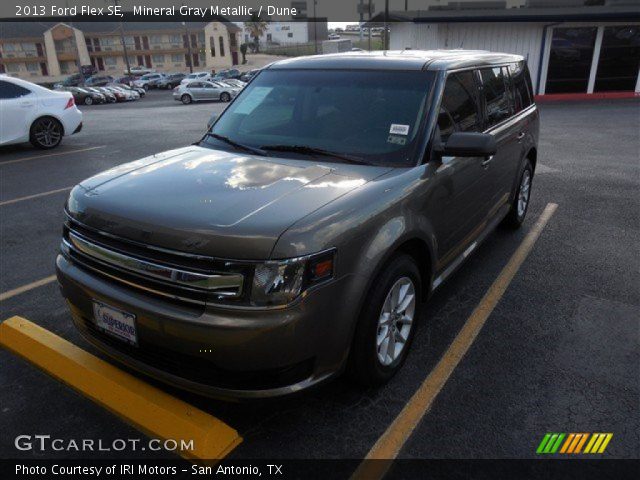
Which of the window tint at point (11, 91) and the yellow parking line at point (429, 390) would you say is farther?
the window tint at point (11, 91)

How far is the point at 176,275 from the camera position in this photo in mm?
2285

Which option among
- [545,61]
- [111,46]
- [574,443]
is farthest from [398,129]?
[111,46]

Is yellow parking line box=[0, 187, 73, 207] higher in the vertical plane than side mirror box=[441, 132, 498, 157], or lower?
lower

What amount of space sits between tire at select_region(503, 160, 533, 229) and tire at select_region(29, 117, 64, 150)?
9.36 meters

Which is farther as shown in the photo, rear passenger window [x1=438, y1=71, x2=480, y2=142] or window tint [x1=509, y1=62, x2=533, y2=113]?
window tint [x1=509, y1=62, x2=533, y2=113]

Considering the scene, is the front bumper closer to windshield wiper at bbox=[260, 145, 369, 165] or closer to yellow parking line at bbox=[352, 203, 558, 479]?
yellow parking line at bbox=[352, 203, 558, 479]

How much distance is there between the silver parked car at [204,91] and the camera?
1252 inches

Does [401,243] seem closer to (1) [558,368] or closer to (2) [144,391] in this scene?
(1) [558,368]

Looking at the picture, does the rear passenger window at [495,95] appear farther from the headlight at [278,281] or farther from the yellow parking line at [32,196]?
the yellow parking line at [32,196]

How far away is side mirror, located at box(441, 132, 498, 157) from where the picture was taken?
3.06 m

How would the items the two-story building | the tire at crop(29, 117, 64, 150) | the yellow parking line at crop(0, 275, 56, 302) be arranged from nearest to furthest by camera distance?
the yellow parking line at crop(0, 275, 56, 302), the tire at crop(29, 117, 64, 150), the two-story building

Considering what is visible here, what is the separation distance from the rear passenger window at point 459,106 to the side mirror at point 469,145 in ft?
0.79

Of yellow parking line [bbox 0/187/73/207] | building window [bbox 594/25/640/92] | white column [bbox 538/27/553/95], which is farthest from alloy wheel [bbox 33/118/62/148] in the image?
building window [bbox 594/25/640/92]

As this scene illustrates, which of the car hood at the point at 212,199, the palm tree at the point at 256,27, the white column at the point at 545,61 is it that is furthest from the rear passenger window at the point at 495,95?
the palm tree at the point at 256,27
